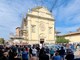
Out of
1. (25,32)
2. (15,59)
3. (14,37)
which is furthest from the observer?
(25,32)

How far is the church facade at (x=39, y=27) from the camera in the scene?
51.4 metres

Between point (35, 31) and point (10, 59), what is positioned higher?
point (35, 31)

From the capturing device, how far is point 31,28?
5222cm

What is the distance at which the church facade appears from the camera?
51.4m

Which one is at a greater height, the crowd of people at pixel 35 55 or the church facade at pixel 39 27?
the church facade at pixel 39 27

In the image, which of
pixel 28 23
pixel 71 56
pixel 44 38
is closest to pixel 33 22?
pixel 28 23

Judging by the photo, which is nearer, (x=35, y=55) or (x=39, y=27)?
(x=35, y=55)

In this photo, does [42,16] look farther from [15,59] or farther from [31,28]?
[15,59]

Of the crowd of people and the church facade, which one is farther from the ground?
the church facade

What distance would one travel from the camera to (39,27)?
53.3 metres

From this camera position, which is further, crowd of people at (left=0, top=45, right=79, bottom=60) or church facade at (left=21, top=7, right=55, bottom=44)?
church facade at (left=21, top=7, right=55, bottom=44)

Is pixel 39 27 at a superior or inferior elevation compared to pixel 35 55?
superior

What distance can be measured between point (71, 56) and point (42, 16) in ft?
140

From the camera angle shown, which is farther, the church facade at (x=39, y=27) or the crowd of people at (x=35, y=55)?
the church facade at (x=39, y=27)
